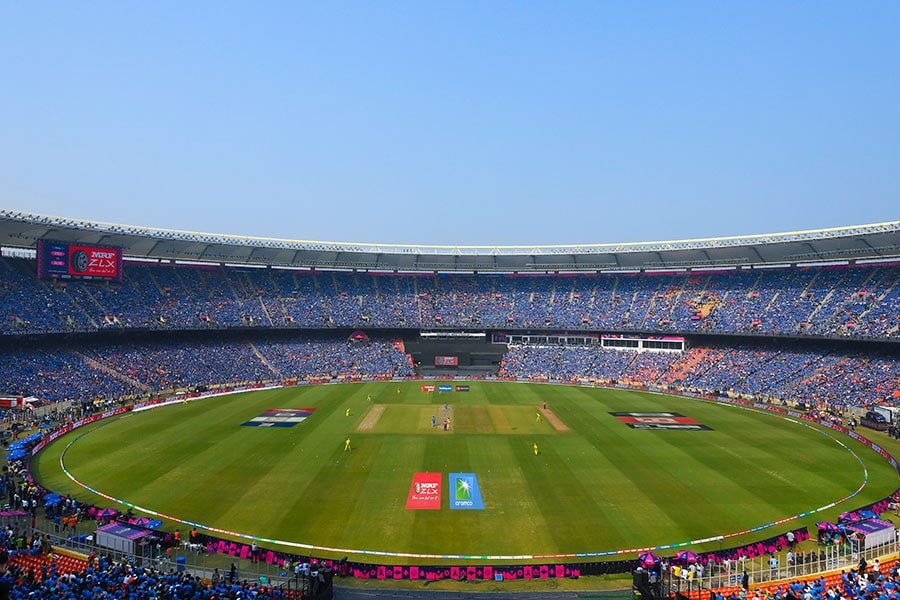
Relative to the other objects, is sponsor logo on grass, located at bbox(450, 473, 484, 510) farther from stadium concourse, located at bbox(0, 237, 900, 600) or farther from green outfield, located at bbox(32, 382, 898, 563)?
stadium concourse, located at bbox(0, 237, 900, 600)

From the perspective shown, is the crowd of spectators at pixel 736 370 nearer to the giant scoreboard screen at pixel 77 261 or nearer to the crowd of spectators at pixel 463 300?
the crowd of spectators at pixel 463 300

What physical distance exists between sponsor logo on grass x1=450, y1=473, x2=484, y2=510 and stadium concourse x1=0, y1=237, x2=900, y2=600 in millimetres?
37877

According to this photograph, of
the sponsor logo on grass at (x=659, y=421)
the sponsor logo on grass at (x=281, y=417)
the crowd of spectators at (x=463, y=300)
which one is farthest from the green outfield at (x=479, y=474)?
the crowd of spectators at (x=463, y=300)

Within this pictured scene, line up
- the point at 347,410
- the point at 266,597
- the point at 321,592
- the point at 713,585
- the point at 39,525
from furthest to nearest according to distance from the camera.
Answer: the point at 347,410 → the point at 39,525 → the point at 713,585 → the point at 321,592 → the point at 266,597

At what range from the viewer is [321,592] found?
63.2 feet

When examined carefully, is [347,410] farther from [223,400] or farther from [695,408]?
[695,408]

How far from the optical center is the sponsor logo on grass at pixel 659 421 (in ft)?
162

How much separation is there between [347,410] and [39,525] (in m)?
30.0

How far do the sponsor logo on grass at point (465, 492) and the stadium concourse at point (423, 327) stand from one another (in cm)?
3788

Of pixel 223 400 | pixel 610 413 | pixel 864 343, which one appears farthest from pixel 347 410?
pixel 864 343

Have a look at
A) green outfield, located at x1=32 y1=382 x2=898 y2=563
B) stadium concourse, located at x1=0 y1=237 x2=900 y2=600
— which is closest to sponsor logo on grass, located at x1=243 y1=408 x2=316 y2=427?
green outfield, located at x1=32 y1=382 x2=898 y2=563

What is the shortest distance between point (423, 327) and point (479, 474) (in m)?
53.0

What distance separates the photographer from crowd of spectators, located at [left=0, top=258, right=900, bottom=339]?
217 ft

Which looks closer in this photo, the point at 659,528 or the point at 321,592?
the point at 321,592
